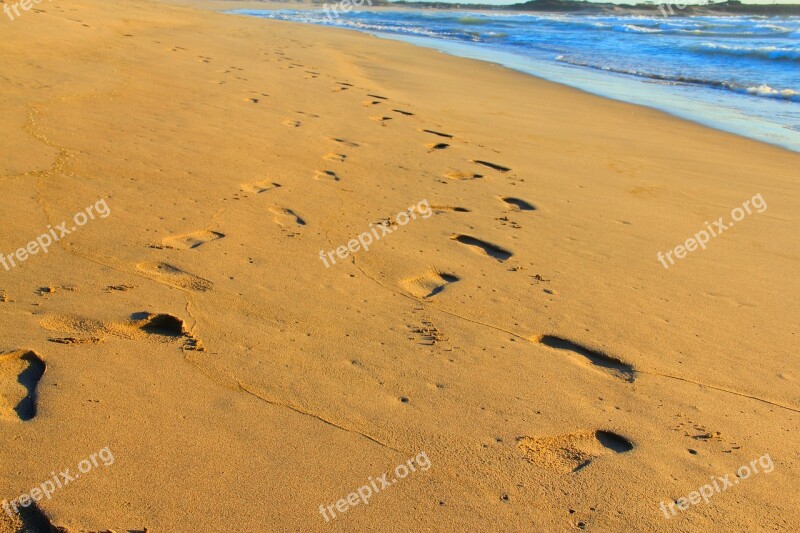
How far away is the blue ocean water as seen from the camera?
10.4m

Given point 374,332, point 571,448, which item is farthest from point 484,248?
point 571,448

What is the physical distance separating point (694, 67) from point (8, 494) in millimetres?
16338

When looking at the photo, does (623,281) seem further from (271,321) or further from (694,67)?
(694,67)

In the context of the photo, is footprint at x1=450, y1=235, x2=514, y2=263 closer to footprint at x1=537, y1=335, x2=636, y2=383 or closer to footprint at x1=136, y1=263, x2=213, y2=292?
footprint at x1=537, y1=335, x2=636, y2=383

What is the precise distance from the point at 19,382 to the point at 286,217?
1969 millimetres

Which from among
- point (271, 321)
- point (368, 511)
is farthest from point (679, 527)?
point (271, 321)

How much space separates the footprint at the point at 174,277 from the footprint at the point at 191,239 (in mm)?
245

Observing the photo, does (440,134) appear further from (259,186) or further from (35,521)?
(35,521)

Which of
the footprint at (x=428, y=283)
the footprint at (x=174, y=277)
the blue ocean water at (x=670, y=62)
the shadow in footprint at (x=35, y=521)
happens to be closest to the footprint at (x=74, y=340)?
the footprint at (x=174, y=277)

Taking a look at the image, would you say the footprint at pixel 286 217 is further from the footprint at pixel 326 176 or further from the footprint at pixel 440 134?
the footprint at pixel 440 134

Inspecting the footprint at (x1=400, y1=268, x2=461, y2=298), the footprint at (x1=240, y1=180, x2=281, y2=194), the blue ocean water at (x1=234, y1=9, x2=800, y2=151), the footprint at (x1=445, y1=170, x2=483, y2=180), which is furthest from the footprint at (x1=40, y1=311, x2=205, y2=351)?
the blue ocean water at (x1=234, y1=9, x2=800, y2=151)

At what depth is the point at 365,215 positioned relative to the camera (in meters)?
4.39

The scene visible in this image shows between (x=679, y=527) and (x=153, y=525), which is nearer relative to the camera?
(x=153, y=525)

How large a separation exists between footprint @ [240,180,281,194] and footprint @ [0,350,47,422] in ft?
7.08
